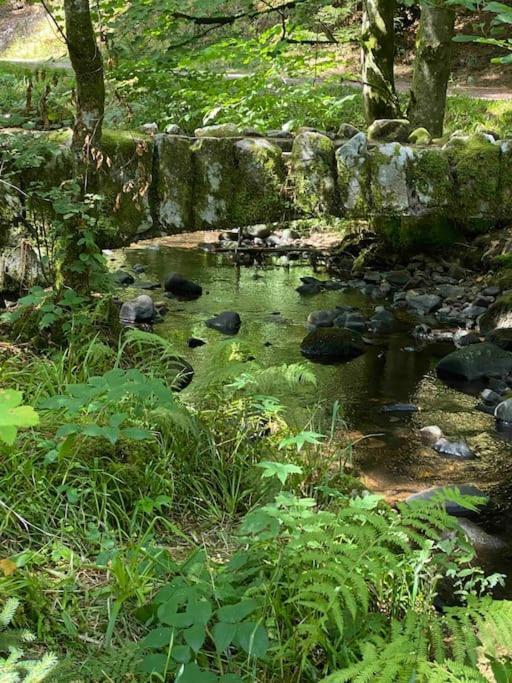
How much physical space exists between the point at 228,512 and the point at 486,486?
2.27 m

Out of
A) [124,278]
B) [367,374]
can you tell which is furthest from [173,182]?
[124,278]

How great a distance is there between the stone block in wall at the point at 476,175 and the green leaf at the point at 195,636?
5.69 meters

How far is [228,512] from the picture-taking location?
364cm

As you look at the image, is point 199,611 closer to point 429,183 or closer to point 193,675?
point 193,675

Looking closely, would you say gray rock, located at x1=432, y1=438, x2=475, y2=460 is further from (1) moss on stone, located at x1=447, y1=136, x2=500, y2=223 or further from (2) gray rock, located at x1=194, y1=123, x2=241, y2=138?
(2) gray rock, located at x1=194, y1=123, x2=241, y2=138

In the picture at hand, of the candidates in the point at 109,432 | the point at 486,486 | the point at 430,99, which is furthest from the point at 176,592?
the point at 430,99

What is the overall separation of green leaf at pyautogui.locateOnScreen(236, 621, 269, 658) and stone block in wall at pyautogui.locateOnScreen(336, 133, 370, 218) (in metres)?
4.80

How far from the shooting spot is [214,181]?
6332 millimetres

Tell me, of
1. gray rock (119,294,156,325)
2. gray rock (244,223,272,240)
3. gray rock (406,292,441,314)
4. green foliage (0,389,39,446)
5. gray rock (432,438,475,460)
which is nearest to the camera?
green foliage (0,389,39,446)

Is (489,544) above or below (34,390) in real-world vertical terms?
below

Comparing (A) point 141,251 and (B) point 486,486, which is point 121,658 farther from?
(A) point 141,251

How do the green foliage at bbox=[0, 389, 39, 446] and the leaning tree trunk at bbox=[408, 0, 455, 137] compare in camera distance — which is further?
the leaning tree trunk at bbox=[408, 0, 455, 137]

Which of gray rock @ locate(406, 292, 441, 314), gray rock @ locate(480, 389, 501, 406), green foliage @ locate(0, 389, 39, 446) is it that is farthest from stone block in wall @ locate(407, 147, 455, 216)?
green foliage @ locate(0, 389, 39, 446)

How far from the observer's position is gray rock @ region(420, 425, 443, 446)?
582 cm
